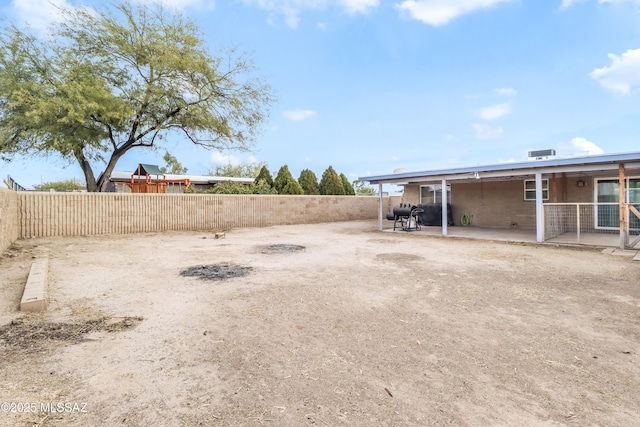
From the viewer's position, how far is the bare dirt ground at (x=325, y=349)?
6.12 ft

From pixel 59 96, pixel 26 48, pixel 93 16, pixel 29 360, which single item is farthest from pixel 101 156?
pixel 29 360

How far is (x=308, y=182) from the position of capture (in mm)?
21047

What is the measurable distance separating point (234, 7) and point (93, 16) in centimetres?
665

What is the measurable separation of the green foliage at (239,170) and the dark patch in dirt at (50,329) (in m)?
39.4

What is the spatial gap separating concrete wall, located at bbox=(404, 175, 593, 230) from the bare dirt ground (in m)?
7.56

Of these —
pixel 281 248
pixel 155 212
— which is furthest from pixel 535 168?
pixel 155 212

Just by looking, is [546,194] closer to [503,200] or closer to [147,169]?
[503,200]

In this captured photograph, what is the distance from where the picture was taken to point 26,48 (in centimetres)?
1238

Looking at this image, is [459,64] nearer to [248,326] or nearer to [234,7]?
[234,7]

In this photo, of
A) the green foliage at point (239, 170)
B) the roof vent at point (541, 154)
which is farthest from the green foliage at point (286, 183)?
the green foliage at point (239, 170)

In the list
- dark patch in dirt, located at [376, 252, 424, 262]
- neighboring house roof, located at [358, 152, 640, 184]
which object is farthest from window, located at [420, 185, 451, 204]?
dark patch in dirt, located at [376, 252, 424, 262]

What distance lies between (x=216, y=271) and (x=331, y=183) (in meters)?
16.0

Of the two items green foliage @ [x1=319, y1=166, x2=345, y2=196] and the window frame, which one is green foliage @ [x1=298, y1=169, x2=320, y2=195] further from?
the window frame

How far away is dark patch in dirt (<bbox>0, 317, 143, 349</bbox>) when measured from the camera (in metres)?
2.72
